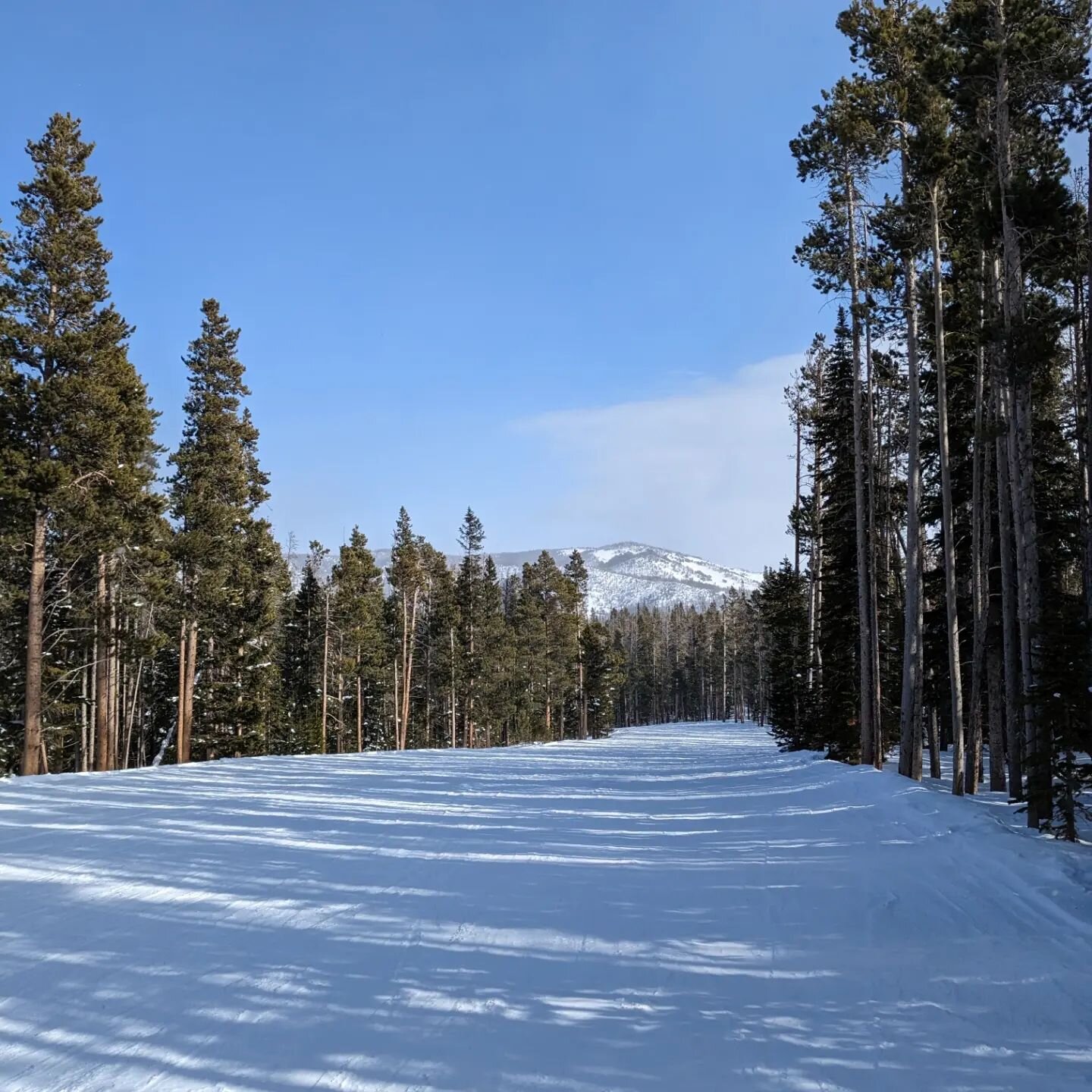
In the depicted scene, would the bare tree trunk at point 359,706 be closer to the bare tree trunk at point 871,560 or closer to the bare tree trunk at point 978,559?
the bare tree trunk at point 871,560

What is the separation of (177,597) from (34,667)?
8508mm

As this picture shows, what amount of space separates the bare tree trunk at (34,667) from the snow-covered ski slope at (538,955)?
6101 mm

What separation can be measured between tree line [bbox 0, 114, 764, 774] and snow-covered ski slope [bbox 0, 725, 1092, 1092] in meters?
9.11

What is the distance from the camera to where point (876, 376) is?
2194cm

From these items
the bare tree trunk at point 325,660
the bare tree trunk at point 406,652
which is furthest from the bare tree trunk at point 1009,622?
the bare tree trunk at point 406,652

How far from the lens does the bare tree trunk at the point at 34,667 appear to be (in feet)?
53.0

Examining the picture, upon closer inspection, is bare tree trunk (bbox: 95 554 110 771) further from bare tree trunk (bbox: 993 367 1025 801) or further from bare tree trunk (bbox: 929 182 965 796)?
bare tree trunk (bbox: 993 367 1025 801)

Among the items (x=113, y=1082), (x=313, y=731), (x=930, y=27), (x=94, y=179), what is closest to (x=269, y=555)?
(x=313, y=731)

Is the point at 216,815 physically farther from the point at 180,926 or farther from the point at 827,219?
the point at 827,219

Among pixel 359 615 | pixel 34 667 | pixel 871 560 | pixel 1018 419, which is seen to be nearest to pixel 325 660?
pixel 359 615

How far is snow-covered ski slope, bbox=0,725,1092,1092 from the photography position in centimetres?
376

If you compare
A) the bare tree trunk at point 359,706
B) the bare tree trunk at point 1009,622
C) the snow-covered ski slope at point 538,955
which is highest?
the bare tree trunk at point 1009,622

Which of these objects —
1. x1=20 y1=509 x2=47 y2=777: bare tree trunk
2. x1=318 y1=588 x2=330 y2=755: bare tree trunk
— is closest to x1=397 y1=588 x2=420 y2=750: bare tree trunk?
x1=318 y1=588 x2=330 y2=755: bare tree trunk

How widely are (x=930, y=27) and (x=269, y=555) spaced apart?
1045 inches
